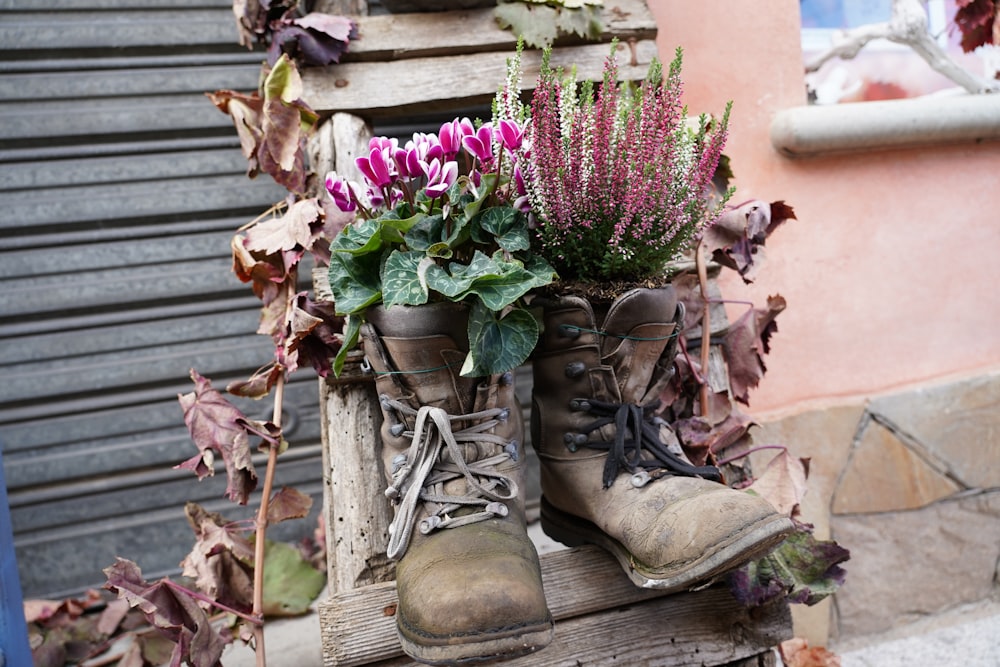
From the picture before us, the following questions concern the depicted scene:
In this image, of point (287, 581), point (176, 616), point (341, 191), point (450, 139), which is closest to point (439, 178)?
point (450, 139)

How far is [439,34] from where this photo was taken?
1.56 metres

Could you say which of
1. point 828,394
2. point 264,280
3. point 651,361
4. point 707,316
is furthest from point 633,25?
point 828,394

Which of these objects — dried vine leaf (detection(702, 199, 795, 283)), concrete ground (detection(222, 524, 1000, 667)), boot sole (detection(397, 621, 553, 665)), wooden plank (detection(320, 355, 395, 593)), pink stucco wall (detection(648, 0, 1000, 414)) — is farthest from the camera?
pink stucco wall (detection(648, 0, 1000, 414))

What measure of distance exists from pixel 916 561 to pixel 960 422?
399 millimetres

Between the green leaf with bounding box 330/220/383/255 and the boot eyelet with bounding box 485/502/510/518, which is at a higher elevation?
the green leaf with bounding box 330/220/383/255

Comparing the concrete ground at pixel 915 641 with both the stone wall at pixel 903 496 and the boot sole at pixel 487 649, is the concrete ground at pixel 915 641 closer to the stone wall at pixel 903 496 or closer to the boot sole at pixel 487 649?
the stone wall at pixel 903 496

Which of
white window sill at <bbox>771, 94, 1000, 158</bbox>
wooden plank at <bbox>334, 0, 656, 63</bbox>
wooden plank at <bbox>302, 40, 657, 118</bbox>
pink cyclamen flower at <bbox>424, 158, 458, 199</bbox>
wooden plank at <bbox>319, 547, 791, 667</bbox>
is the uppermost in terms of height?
wooden plank at <bbox>334, 0, 656, 63</bbox>

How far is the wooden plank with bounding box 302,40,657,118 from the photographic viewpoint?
1511 millimetres

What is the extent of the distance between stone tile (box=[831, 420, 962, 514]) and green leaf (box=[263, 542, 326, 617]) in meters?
1.37

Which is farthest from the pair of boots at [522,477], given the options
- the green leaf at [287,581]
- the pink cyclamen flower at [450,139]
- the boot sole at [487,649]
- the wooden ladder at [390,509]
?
the green leaf at [287,581]

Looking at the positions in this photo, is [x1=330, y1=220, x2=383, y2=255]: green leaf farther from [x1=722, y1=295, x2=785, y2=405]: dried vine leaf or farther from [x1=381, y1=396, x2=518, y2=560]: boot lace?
[x1=722, y1=295, x2=785, y2=405]: dried vine leaf

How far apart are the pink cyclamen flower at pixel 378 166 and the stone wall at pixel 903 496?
132 centimetres

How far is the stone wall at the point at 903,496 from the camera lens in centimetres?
204

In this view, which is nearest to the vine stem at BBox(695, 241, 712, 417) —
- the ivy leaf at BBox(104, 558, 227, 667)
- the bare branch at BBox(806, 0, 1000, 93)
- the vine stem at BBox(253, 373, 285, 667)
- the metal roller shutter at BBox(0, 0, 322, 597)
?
the vine stem at BBox(253, 373, 285, 667)
